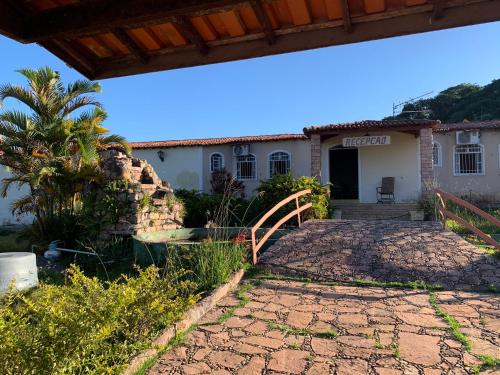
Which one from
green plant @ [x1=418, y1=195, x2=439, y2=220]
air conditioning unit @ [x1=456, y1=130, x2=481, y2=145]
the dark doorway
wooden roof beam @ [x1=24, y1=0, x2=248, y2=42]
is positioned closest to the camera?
wooden roof beam @ [x1=24, y1=0, x2=248, y2=42]

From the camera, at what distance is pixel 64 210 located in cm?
1025

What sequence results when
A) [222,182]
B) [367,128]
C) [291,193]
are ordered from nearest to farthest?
[291,193]
[367,128]
[222,182]

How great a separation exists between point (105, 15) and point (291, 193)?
9.34 metres

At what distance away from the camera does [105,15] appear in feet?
6.86

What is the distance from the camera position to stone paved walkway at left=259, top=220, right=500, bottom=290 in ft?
19.1

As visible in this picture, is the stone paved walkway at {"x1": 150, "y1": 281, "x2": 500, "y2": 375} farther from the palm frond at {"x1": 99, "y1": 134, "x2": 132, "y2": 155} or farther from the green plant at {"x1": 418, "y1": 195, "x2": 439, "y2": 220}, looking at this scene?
the palm frond at {"x1": 99, "y1": 134, "x2": 132, "y2": 155}

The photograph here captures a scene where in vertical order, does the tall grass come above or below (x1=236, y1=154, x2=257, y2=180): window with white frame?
below

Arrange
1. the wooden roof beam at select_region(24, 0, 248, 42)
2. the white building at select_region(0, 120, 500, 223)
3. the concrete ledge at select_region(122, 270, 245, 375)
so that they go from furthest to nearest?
the white building at select_region(0, 120, 500, 223), the concrete ledge at select_region(122, 270, 245, 375), the wooden roof beam at select_region(24, 0, 248, 42)

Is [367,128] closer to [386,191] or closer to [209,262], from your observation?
[386,191]

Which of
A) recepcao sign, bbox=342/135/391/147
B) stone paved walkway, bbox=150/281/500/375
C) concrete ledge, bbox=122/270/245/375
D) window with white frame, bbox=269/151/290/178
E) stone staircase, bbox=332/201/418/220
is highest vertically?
recepcao sign, bbox=342/135/391/147

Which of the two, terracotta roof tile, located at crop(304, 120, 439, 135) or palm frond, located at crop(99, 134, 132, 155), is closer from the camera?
palm frond, located at crop(99, 134, 132, 155)

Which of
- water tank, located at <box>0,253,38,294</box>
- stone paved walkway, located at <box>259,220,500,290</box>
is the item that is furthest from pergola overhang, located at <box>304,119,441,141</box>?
water tank, located at <box>0,253,38,294</box>

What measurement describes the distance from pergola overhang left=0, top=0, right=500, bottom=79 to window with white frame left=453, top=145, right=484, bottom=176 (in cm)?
1522

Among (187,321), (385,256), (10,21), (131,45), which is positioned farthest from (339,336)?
(10,21)
